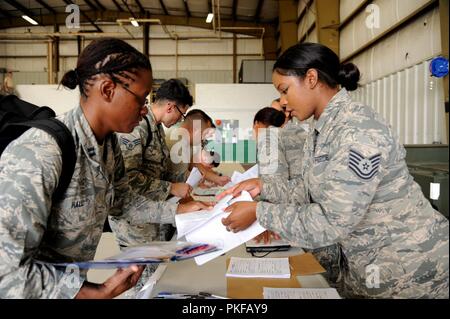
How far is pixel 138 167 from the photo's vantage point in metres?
2.00

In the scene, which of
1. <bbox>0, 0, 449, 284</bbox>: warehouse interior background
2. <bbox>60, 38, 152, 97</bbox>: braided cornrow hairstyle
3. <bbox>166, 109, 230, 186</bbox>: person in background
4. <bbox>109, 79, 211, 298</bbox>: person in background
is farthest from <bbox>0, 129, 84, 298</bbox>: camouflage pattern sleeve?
<bbox>166, 109, 230, 186</bbox>: person in background

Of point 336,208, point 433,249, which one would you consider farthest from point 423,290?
point 336,208

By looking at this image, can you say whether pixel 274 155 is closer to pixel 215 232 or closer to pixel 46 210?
pixel 215 232

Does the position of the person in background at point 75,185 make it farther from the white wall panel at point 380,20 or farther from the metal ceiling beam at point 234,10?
the metal ceiling beam at point 234,10

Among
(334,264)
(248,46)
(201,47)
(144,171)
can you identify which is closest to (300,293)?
(334,264)

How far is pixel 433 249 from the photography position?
1184 millimetres

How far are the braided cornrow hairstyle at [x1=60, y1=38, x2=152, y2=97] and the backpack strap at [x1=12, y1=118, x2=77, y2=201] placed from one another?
14 cm

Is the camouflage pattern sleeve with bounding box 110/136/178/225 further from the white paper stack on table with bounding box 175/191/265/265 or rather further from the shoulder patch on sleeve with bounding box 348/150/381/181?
the shoulder patch on sleeve with bounding box 348/150/381/181

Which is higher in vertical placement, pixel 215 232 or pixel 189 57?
pixel 189 57

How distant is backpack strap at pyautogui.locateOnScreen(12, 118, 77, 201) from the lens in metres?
0.89

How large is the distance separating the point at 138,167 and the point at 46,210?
1.19m

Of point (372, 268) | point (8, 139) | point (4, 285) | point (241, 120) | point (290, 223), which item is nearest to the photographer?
point (4, 285)

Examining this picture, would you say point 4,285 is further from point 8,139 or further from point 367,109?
point 367,109

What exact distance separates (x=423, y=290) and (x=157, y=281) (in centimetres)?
83
